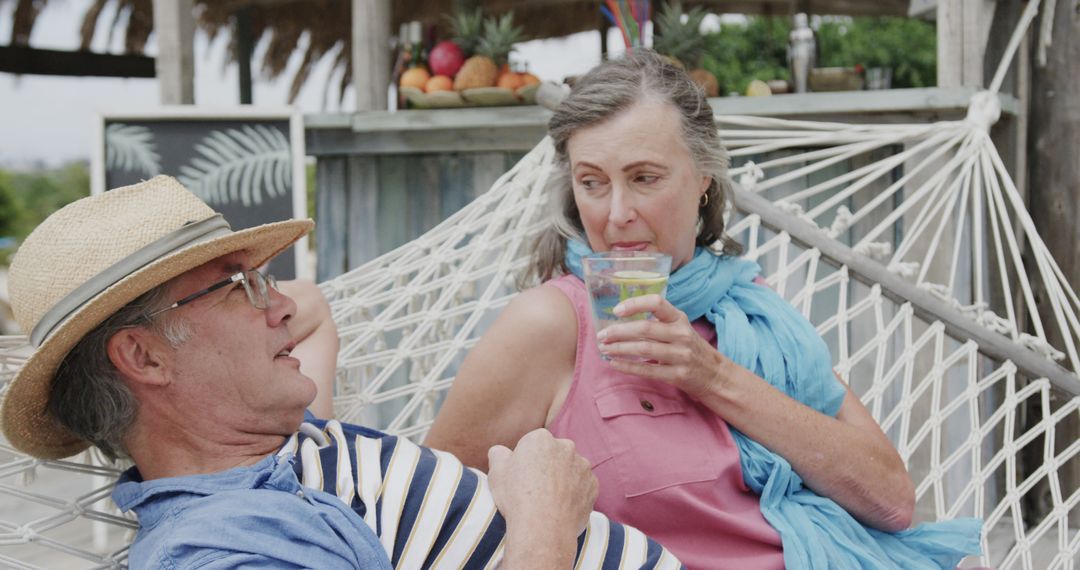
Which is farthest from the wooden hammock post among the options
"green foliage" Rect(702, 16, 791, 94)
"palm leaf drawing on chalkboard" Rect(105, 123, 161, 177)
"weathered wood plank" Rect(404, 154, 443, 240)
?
"green foliage" Rect(702, 16, 791, 94)

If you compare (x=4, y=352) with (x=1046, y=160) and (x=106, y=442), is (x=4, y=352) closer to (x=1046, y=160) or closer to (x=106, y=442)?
(x=106, y=442)

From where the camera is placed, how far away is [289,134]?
3.73 metres

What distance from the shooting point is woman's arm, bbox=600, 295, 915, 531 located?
1398 millimetres

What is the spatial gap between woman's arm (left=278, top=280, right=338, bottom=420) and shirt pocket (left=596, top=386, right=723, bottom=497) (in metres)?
0.55

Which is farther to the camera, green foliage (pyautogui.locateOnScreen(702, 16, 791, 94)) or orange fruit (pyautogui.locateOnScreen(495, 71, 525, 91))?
green foliage (pyautogui.locateOnScreen(702, 16, 791, 94))

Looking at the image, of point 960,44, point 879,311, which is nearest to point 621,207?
point 879,311

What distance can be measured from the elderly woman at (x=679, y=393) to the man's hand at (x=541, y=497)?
140 millimetres

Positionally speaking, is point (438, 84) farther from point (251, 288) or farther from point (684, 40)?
point (251, 288)

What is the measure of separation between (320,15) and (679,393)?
226 inches

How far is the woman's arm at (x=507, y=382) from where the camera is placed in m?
1.52

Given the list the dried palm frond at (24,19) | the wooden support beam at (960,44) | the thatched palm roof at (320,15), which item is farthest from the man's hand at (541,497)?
the dried palm frond at (24,19)

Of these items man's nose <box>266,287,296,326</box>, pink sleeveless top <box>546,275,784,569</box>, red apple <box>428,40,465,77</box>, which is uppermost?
red apple <box>428,40,465,77</box>

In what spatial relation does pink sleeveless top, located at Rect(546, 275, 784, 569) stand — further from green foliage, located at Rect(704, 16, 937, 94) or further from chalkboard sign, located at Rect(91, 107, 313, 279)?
green foliage, located at Rect(704, 16, 937, 94)

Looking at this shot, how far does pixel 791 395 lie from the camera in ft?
5.33
